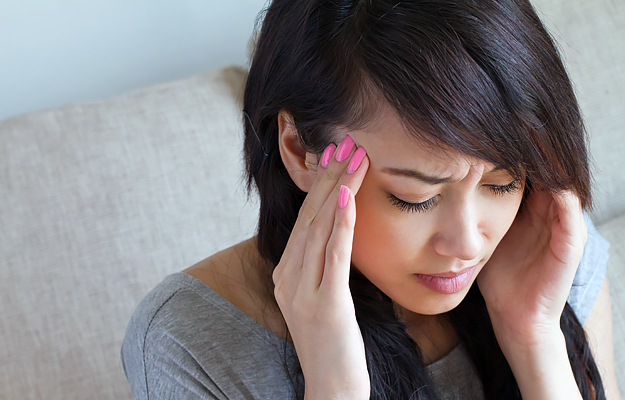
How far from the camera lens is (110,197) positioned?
1.25 metres

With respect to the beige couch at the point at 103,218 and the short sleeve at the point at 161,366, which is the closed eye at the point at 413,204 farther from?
the beige couch at the point at 103,218

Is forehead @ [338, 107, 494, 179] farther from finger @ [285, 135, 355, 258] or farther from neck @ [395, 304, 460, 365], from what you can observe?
neck @ [395, 304, 460, 365]

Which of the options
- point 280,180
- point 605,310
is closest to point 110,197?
point 280,180

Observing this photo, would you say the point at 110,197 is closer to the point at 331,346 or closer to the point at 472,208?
the point at 331,346

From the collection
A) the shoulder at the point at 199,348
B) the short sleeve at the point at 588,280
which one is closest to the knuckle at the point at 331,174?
the shoulder at the point at 199,348

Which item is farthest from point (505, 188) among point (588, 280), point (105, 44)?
point (105, 44)

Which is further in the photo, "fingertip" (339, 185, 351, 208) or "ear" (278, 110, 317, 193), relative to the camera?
"ear" (278, 110, 317, 193)

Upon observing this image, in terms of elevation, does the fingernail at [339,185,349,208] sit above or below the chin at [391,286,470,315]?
above

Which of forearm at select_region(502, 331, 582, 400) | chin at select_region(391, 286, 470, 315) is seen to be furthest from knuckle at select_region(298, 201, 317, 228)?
forearm at select_region(502, 331, 582, 400)

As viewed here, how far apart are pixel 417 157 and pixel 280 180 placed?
0.33 m

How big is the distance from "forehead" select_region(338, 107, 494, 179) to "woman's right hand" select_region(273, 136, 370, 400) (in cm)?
3

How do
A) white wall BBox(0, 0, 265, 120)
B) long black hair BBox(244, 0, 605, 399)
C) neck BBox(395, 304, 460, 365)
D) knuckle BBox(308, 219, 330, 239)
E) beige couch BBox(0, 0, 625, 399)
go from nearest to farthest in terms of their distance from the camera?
1. long black hair BBox(244, 0, 605, 399)
2. knuckle BBox(308, 219, 330, 239)
3. neck BBox(395, 304, 460, 365)
4. beige couch BBox(0, 0, 625, 399)
5. white wall BBox(0, 0, 265, 120)

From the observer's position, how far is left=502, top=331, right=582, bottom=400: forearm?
96 centimetres

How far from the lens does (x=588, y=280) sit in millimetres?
1160
